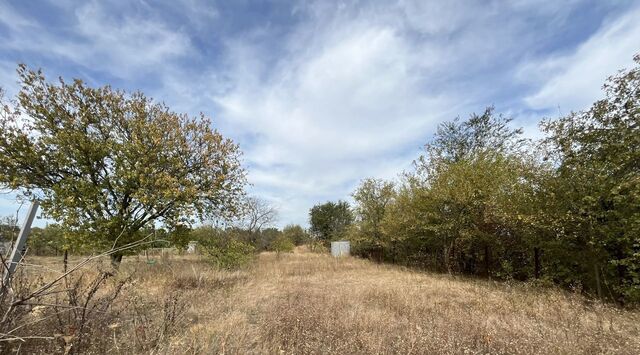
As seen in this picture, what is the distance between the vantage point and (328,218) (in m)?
44.0

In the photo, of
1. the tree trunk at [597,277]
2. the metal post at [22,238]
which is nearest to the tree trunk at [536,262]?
the tree trunk at [597,277]

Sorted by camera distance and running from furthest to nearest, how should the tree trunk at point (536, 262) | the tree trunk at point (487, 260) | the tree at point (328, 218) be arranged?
the tree at point (328, 218), the tree trunk at point (487, 260), the tree trunk at point (536, 262)

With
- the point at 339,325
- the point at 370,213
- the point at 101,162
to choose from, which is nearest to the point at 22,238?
the point at 339,325

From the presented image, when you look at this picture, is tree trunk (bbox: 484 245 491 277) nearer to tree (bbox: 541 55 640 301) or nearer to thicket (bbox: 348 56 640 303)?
thicket (bbox: 348 56 640 303)

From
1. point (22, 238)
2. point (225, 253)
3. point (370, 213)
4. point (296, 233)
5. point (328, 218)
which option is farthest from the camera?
point (296, 233)

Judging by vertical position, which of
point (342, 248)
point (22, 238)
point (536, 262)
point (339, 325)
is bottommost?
point (339, 325)

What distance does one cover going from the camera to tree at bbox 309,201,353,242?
140 ft

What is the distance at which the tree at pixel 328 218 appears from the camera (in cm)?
4272

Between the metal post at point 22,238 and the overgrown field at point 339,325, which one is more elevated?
the metal post at point 22,238

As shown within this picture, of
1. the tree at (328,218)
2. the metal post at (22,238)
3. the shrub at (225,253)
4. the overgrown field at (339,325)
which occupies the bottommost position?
the overgrown field at (339,325)

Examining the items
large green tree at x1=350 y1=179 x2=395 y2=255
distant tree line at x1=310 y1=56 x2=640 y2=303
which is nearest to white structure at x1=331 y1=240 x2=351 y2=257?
large green tree at x1=350 y1=179 x2=395 y2=255

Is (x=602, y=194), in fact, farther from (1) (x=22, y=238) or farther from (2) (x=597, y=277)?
(1) (x=22, y=238)

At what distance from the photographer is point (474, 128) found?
74.4 ft

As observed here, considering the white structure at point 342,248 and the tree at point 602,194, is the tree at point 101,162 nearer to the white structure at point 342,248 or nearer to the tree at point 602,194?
the tree at point 602,194
